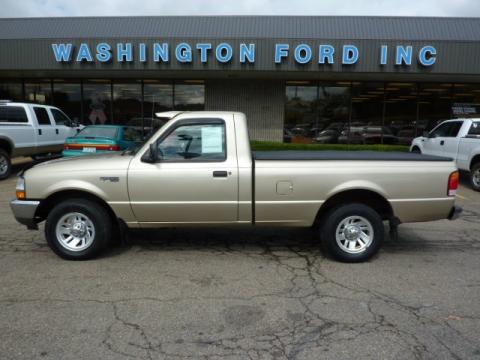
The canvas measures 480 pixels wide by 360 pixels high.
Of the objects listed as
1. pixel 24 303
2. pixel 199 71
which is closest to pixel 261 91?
pixel 199 71

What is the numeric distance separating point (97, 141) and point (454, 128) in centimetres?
929

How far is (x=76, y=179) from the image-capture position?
4.90 meters

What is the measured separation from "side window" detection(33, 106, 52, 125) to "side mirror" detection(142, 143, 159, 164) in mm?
8597

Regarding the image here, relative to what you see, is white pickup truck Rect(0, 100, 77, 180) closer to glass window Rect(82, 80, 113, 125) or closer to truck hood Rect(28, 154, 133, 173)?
glass window Rect(82, 80, 113, 125)

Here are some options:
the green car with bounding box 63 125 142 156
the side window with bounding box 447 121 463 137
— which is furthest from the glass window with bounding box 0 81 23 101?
the side window with bounding box 447 121 463 137

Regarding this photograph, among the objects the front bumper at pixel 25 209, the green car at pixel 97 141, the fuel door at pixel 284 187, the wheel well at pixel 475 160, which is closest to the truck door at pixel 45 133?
the green car at pixel 97 141

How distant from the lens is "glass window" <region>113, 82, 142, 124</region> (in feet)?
62.6

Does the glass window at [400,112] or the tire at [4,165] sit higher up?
the glass window at [400,112]

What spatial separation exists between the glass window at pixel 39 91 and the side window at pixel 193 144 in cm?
1688

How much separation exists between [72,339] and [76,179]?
2.14m

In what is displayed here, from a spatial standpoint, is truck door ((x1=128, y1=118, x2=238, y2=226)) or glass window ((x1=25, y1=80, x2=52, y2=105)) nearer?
truck door ((x1=128, y1=118, x2=238, y2=226))

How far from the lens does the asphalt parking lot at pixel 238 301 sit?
3.20 meters

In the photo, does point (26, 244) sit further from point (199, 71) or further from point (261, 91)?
point (261, 91)

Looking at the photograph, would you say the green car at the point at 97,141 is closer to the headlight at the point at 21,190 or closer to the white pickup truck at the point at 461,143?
the headlight at the point at 21,190
